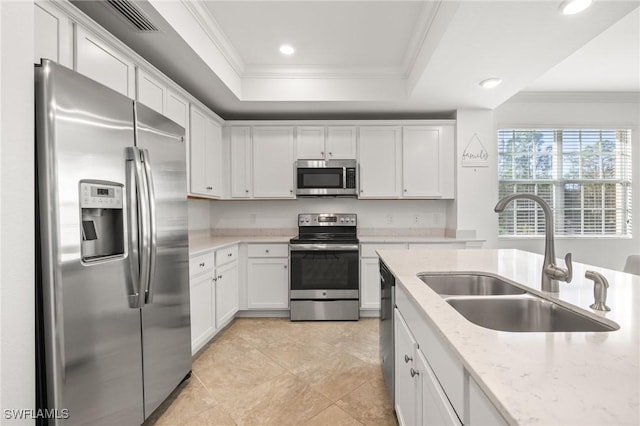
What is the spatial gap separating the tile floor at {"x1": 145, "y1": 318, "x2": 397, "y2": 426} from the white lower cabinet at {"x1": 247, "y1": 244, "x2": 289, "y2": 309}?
0.43m

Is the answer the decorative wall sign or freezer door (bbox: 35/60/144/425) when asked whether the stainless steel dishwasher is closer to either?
freezer door (bbox: 35/60/144/425)

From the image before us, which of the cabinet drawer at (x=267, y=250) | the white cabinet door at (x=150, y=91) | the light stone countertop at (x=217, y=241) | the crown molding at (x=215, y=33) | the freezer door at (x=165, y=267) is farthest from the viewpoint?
the cabinet drawer at (x=267, y=250)

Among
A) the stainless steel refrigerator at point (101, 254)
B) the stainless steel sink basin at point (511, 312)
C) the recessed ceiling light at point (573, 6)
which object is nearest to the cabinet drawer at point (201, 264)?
the stainless steel refrigerator at point (101, 254)

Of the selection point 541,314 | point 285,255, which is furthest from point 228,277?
point 541,314

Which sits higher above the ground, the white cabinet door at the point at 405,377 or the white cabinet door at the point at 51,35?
the white cabinet door at the point at 51,35

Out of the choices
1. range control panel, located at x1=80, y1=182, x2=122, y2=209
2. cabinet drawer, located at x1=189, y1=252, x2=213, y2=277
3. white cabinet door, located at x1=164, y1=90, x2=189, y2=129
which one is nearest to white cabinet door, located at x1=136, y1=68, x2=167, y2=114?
white cabinet door, located at x1=164, y1=90, x2=189, y2=129

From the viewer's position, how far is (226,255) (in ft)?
10.8

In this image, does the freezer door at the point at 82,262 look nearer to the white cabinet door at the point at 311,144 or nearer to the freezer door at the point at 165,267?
the freezer door at the point at 165,267

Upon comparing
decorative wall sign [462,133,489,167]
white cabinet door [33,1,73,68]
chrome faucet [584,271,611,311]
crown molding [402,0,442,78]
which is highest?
crown molding [402,0,442,78]

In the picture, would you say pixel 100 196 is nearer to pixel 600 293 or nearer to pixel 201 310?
pixel 201 310

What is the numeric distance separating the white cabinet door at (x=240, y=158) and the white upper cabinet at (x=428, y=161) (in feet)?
6.18

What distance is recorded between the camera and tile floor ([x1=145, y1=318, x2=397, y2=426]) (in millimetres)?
1945

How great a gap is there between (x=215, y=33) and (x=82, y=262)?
2.09 meters

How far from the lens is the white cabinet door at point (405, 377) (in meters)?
1.29
